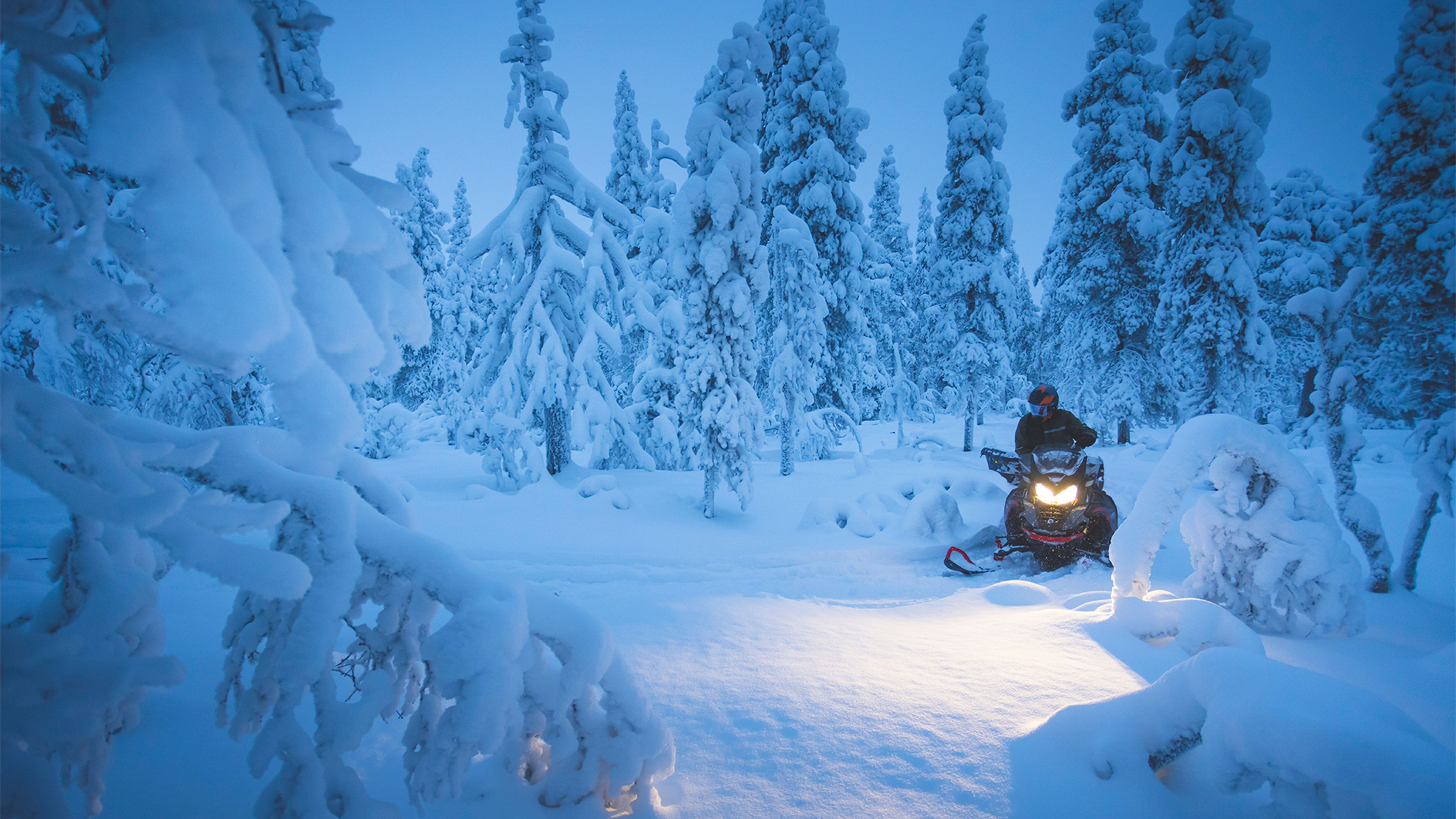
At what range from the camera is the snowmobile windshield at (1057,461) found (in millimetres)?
Result: 6199

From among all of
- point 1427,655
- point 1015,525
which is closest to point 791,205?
point 1015,525

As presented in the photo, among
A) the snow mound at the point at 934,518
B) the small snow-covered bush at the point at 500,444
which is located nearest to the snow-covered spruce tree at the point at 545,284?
the small snow-covered bush at the point at 500,444

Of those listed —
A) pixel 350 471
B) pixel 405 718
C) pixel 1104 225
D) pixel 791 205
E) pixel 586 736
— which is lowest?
pixel 405 718

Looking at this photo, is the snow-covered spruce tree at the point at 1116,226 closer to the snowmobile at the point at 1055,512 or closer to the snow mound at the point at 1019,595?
the snowmobile at the point at 1055,512

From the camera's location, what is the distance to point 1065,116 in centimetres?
1752

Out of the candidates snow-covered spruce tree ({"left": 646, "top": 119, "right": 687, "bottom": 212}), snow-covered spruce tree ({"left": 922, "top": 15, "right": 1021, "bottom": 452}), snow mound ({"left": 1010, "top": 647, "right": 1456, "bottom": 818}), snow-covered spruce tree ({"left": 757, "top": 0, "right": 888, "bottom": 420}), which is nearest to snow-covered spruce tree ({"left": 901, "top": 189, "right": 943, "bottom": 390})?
snow-covered spruce tree ({"left": 922, "top": 15, "right": 1021, "bottom": 452})

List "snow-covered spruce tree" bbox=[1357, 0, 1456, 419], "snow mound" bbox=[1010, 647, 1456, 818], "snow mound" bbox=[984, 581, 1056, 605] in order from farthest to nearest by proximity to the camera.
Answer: "snow-covered spruce tree" bbox=[1357, 0, 1456, 419], "snow mound" bbox=[984, 581, 1056, 605], "snow mound" bbox=[1010, 647, 1456, 818]

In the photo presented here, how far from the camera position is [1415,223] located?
5.22 meters

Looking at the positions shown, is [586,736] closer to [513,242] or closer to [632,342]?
[513,242]

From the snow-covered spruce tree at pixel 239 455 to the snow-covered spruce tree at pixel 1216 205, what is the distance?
58.8 feet

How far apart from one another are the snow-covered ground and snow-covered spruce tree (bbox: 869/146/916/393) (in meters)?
15.1

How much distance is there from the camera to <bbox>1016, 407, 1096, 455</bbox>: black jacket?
6652 millimetres

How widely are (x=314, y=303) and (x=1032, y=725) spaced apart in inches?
137

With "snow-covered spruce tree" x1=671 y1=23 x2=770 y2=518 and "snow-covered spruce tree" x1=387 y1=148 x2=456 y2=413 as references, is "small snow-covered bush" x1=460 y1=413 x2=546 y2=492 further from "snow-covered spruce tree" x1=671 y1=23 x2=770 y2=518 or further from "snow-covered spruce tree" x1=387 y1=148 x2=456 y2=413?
"snow-covered spruce tree" x1=387 y1=148 x2=456 y2=413
